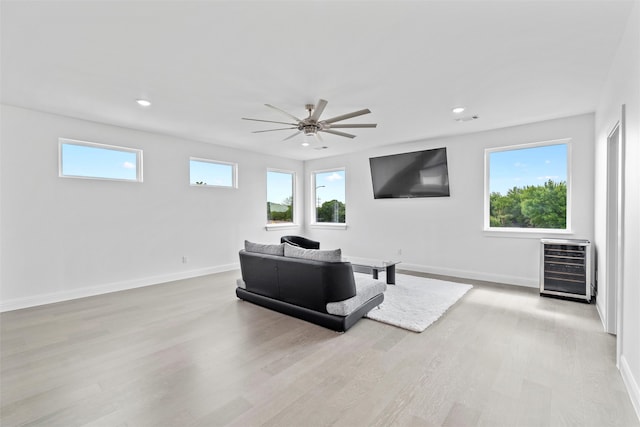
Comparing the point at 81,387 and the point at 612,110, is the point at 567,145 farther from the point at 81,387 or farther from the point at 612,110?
the point at 81,387

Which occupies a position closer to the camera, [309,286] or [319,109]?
[319,109]

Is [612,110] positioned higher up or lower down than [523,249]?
higher up

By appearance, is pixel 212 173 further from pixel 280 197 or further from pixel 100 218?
pixel 100 218

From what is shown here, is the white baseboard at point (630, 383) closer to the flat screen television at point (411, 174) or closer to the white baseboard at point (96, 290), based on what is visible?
the flat screen television at point (411, 174)

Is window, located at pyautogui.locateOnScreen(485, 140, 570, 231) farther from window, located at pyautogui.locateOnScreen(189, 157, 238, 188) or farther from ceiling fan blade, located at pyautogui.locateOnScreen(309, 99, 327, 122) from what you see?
window, located at pyautogui.locateOnScreen(189, 157, 238, 188)

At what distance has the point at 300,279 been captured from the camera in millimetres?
3357

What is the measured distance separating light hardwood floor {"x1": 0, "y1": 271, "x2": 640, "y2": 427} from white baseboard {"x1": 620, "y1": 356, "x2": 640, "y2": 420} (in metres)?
0.05

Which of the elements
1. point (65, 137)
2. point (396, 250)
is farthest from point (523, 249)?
point (65, 137)

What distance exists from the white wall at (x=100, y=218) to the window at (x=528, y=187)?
505 cm

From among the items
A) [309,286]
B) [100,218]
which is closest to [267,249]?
[309,286]

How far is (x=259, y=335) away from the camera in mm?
3025

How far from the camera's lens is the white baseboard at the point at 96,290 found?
12.9 ft

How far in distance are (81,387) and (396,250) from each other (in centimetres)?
542

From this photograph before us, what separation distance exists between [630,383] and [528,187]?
11.7ft
